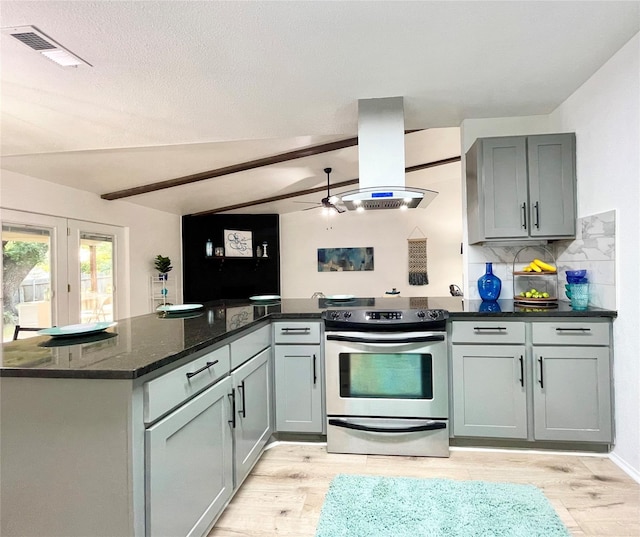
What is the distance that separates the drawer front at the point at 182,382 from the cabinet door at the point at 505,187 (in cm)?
215

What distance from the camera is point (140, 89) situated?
2340 millimetres

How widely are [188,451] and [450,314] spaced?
1.74 m

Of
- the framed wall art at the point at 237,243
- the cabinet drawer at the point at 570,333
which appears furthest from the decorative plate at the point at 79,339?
the framed wall art at the point at 237,243

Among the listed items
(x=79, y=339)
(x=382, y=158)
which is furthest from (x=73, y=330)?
(x=382, y=158)

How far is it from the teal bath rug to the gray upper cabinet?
1.70m

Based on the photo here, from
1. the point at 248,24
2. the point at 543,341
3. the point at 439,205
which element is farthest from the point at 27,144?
Result: the point at 439,205

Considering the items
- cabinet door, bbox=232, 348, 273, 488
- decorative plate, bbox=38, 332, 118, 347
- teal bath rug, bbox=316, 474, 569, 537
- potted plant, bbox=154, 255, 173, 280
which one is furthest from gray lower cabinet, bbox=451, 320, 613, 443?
potted plant, bbox=154, 255, 173, 280

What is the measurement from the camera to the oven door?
7.73 feet

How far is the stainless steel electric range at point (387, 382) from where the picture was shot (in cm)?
235

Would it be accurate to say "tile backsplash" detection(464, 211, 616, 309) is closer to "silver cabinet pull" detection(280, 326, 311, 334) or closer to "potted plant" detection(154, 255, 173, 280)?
"silver cabinet pull" detection(280, 326, 311, 334)

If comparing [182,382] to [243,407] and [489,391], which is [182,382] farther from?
[489,391]

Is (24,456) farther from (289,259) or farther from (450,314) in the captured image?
(289,259)

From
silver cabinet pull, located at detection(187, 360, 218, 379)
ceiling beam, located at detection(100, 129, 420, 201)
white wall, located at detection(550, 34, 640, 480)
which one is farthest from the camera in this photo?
ceiling beam, located at detection(100, 129, 420, 201)

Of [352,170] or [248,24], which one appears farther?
[352,170]
